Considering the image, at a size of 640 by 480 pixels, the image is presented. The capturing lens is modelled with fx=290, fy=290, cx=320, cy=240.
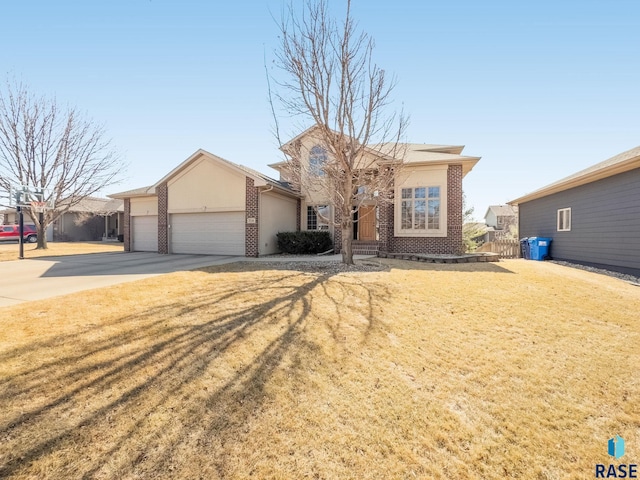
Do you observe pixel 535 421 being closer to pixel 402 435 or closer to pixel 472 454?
pixel 472 454

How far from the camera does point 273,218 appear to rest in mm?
15016

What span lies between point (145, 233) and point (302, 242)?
10230 mm

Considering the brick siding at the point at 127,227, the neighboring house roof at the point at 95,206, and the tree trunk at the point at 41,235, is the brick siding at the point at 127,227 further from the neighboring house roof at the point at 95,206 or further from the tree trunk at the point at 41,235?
the neighboring house roof at the point at 95,206

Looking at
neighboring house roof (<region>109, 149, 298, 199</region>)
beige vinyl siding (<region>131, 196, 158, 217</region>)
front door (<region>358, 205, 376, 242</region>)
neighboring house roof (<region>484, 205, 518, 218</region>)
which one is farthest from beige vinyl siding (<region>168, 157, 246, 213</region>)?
neighboring house roof (<region>484, 205, 518, 218</region>)

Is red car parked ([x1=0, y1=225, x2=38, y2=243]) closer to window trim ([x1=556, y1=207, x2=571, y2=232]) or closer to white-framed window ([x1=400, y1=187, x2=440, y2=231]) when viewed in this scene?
white-framed window ([x1=400, y1=187, x2=440, y2=231])

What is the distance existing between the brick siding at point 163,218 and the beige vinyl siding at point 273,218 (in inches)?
226

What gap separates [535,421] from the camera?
8.88ft

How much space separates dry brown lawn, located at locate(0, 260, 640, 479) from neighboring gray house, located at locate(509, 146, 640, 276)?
6682 mm

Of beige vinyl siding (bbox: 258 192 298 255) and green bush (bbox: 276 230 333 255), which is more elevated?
beige vinyl siding (bbox: 258 192 298 255)

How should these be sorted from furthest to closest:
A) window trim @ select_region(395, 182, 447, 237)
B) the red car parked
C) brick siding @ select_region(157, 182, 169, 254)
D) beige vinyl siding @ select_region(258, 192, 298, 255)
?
the red car parked → brick siding @ select_region(157, 182, 169, 254) → beige vinyl siding @ select_region(258, 192, 298, 255) → window trim @ select_region(395, 182, 447, 237)

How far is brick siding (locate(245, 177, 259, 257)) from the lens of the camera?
→ 13758mm

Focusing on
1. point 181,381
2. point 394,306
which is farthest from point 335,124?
point 181,381

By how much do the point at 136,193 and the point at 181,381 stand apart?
17.6 metres

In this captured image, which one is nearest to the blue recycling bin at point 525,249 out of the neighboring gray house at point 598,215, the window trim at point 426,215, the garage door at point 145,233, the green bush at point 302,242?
the neighboring gray house at point 598,215
